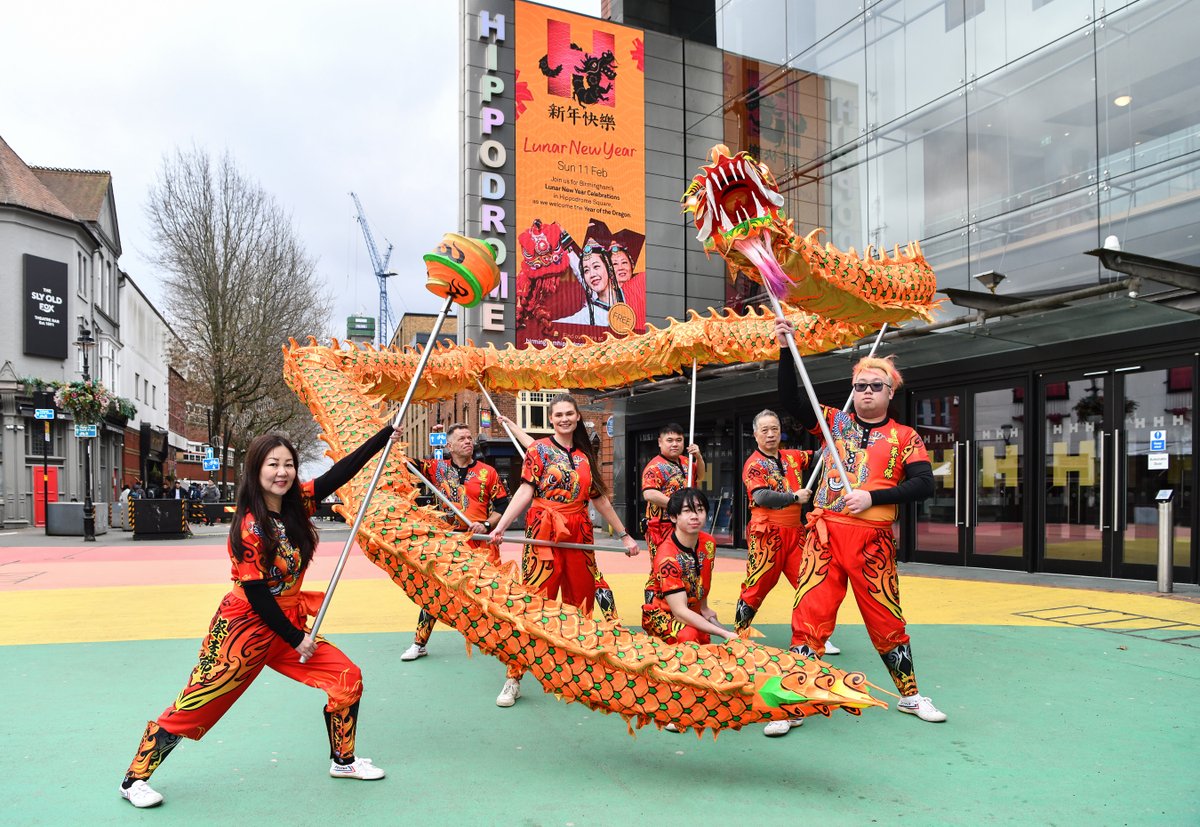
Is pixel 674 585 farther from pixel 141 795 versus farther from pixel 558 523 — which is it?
pixel 141 795

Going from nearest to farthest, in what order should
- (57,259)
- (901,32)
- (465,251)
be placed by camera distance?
(465,251), (901,32), (57,259)

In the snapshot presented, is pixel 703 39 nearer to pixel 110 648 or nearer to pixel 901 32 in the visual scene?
pixel 901 32

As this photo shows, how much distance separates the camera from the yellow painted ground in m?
7.50

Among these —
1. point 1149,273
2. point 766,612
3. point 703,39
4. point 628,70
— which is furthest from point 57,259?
point 1149,273

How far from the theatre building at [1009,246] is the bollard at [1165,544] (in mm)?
696

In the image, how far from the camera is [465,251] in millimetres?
4383

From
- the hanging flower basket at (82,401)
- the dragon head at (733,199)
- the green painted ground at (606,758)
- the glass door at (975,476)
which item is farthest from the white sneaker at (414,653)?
the hanging flower basket at (82,401)

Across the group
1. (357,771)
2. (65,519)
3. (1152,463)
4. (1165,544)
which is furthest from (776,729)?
(65,519)

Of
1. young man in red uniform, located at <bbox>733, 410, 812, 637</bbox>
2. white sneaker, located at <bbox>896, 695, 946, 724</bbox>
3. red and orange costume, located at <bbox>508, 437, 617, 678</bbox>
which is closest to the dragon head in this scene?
red and orange costume, located at <bbox>508, 437, 617, 678</bbox>

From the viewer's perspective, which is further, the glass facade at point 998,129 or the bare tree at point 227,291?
the bare tree at point 227,291

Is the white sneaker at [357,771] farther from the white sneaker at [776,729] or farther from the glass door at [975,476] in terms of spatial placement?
the glass door at [975,476]

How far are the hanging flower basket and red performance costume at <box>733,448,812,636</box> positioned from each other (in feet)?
75.6

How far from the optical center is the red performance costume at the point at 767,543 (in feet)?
19.5

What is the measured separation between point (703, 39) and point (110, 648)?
74.2 feet
